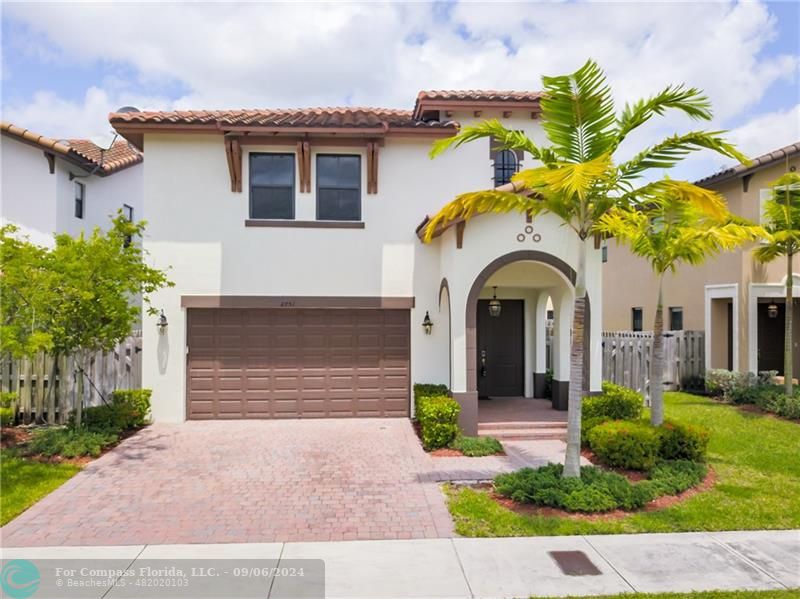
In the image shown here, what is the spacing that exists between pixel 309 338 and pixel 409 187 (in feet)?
14.2

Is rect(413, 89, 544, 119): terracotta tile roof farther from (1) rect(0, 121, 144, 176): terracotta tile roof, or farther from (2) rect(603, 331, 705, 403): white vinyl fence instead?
(1) rect(0, 121, 144, 176): terracotta tile roof

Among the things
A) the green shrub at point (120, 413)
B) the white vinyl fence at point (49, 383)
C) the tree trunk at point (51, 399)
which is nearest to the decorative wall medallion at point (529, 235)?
the green shrub at point (120, 413)

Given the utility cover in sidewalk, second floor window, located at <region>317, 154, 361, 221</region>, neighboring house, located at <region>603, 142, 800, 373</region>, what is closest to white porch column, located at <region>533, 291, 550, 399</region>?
second floor window, located at <region>317, 154, 361, 221</region>

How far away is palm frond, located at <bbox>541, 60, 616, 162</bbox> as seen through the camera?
6.74 m

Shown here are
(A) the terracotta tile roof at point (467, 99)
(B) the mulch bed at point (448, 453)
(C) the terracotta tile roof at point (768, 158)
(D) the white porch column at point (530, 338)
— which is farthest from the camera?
(C) the terracotta tile roof at point (768, 158)

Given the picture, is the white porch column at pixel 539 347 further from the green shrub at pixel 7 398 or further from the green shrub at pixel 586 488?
the green shrub at pixel 7 398

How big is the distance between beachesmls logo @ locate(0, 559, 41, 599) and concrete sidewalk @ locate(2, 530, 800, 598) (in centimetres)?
16

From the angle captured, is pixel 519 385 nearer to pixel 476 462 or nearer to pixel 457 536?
pixel 476 462

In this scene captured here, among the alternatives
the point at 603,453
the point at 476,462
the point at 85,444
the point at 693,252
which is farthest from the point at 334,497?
the point at 693,252

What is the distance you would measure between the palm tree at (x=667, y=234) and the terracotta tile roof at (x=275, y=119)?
5406 millimetres

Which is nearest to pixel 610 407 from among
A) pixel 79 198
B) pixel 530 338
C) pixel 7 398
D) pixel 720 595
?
pixel 530 338

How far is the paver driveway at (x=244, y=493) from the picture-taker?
6.47m

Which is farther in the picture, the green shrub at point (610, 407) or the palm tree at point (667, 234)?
the green shrub at point (610, 407)

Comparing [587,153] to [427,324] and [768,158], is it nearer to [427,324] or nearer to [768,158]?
[427,324]
